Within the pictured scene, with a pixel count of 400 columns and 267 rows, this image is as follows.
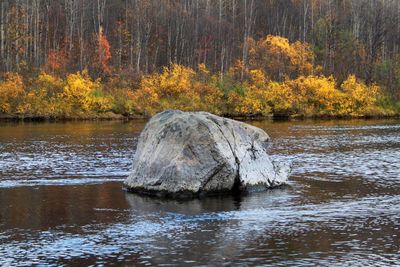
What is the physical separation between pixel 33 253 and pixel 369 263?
952cm

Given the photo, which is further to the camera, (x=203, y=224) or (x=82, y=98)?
(x=82, y=98)

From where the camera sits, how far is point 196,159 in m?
27.0

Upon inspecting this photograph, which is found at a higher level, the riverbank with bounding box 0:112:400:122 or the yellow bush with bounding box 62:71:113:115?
the yellow bush with bounding box 62:71:113:115

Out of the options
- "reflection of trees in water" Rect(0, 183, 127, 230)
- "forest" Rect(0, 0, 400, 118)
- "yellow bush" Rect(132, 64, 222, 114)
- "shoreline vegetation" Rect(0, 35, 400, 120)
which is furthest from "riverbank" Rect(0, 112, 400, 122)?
"reflection of trees in water" Rect(0, 183, 127, 230)

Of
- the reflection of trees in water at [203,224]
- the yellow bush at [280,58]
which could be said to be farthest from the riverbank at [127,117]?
the reflection of trees in water at [203,224]

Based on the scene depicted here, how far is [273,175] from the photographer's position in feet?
98.0

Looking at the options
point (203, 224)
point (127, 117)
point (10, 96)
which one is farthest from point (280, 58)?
point (203, 224)

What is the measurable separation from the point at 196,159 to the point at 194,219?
5.10m

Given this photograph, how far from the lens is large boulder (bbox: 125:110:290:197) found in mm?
26781

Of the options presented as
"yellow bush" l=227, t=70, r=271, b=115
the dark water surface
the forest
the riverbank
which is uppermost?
the forest

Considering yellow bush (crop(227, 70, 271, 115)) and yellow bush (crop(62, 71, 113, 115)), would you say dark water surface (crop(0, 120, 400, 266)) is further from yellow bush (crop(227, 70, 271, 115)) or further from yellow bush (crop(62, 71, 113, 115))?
yellow bush (crop(227, 70, 271, 115))

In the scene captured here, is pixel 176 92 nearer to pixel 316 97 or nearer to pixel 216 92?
pixel 216 92

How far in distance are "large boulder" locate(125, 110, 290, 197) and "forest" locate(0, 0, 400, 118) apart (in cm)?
5530

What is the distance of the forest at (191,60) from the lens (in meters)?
86.9
